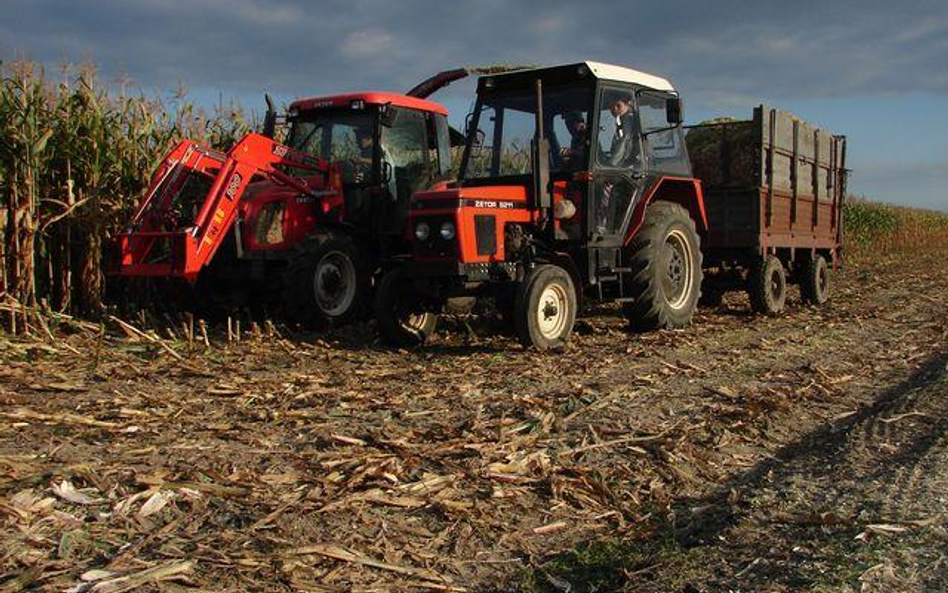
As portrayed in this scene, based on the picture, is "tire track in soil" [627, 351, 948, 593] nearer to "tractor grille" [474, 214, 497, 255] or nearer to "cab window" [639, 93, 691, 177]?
"tractor grille" [474, 214, 497, 255]

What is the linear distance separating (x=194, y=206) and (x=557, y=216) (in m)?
3.87

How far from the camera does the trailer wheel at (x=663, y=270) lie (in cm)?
802

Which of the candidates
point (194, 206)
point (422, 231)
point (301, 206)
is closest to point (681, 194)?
point (422, 231)

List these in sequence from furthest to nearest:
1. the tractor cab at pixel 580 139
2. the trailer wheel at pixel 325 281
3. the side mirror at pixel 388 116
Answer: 1. the side mirror at pixel 388 116
2. the trailer wheel at pixel 325 281
3. the tractor cab at pixel 580 139

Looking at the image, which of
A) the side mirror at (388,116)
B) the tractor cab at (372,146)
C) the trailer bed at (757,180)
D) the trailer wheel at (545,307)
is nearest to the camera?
the trailer wheel at (545,307)

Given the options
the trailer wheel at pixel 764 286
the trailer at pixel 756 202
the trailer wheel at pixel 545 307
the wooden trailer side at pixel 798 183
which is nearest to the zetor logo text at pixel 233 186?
the trailer wheel at pixel 545 307

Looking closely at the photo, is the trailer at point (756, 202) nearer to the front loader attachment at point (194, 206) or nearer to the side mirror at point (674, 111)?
the side mirror at point (674, 111)

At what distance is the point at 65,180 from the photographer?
8570mm

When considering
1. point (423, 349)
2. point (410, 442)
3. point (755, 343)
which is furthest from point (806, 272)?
point (410, 442)

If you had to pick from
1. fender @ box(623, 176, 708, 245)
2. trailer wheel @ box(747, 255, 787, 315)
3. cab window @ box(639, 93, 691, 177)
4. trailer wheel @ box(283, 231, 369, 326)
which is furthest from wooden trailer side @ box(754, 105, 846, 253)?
trailer wheel @ box(283, 231, 369, 326)

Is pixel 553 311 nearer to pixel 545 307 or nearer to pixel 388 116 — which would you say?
pixel 545 307

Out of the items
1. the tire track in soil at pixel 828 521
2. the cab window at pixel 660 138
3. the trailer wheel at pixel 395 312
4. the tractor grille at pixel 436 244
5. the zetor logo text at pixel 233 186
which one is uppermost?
the cab window at pixel 660 138

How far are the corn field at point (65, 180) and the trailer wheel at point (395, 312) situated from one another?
120 inches

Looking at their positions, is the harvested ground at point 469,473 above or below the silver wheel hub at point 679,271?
below
